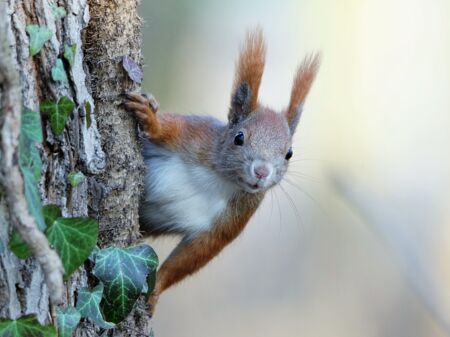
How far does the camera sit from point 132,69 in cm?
145

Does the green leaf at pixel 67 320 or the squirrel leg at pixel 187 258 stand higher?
the green leaf at pixel 67 320

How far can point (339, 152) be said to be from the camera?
2.99 meters

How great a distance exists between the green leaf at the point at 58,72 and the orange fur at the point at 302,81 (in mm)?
866

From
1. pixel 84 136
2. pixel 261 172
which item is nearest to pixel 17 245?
pixel 84 136

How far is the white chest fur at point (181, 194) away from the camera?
6.26ft

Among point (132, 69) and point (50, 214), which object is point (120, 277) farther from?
point (132, 69)

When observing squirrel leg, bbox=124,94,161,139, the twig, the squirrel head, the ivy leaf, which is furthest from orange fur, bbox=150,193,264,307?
the twig

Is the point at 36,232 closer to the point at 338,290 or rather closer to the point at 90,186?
the point at 90,186

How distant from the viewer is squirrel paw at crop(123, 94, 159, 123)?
4.89ft

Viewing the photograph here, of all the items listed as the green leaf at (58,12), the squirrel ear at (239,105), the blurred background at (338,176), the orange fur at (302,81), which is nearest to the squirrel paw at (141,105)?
the green leaf at (58,12)

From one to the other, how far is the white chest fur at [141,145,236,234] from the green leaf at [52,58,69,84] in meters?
0.66

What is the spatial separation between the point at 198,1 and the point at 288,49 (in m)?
0.46

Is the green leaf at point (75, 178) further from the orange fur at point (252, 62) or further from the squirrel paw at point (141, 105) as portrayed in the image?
the orange fur at point (252, 62)

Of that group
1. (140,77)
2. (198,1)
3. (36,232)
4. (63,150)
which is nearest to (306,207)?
(198,1)
